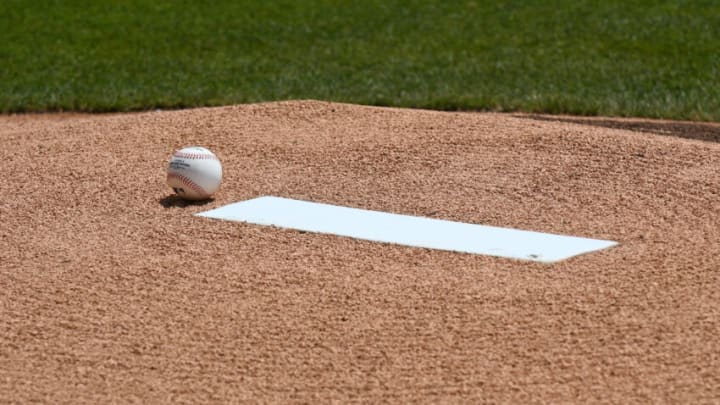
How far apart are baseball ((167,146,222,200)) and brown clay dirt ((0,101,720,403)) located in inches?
4.4

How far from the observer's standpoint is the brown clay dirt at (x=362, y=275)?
480 cm

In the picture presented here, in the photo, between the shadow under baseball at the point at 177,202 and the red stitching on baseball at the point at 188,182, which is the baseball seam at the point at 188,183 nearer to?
the red stitching on baseball at the point at 188,182

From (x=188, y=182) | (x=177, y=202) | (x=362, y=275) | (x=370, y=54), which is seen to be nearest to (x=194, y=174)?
(x=188, y=182)

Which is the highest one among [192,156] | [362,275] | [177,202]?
[192,156]

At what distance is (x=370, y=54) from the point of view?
14008mm

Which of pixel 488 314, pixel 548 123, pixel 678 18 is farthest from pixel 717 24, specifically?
pixel 488 314

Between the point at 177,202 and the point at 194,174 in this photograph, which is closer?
the point at 194,174

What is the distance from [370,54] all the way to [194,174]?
7.36m

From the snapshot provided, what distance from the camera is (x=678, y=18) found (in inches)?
600

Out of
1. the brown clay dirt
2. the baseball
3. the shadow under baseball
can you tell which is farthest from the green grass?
the baseball

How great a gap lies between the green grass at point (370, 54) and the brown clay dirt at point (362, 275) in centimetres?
292

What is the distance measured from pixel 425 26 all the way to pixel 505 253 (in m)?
9.81

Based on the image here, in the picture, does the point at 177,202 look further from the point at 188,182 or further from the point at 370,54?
the point at 370,54

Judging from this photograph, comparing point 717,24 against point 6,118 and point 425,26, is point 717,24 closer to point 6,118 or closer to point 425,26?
point 425,26
